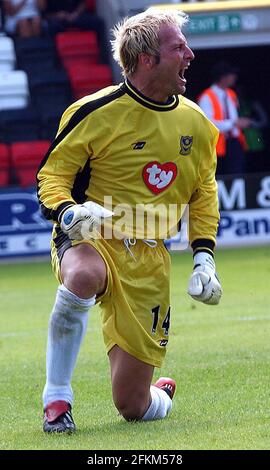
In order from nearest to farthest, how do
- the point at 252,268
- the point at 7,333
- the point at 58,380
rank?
the point at 58,380 → the point at 7,333 → the point at 252,268

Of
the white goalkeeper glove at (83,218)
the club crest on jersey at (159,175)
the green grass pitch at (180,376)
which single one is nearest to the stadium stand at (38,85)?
the green grass pitch at (180,376)

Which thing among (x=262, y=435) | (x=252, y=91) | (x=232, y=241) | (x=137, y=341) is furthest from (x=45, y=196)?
(x=252, y=91)

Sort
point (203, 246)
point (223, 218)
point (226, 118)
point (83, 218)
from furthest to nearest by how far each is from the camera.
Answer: point (226, 118) < point (223, 218) < point (203, 246) < point (83, 218)

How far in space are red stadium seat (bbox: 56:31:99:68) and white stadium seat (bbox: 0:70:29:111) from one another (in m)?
1.04

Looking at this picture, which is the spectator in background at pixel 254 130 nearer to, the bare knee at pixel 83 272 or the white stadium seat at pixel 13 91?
the white stadium seat at pixel 13 91

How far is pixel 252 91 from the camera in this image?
22.3 metres

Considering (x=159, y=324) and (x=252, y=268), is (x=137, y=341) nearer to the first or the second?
(x=159, y=324)

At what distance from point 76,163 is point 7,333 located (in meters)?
4.56

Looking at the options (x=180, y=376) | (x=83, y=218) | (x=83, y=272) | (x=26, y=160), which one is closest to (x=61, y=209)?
(x=83, y=218)

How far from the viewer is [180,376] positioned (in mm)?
7895

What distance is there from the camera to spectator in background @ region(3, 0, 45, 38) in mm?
21250

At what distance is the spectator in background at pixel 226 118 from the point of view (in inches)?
734

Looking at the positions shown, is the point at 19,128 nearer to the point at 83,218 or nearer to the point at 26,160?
the point at 26,160

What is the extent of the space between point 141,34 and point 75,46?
15253 millimetres
